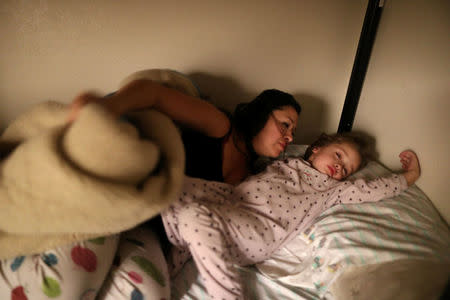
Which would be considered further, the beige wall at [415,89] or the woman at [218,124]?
the beige wall at [415,89]

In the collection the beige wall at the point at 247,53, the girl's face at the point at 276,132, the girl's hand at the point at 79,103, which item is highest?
the beige wall at the point at 247,53

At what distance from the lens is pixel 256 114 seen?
3.52ft

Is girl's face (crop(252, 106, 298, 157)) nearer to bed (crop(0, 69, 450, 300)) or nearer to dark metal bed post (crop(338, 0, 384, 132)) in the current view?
bed (crop(0, 69, 450, 300))

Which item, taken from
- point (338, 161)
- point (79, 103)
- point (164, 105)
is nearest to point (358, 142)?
point (338, 161)

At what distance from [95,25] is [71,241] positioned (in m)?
0.86

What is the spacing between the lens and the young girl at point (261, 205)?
79 cm

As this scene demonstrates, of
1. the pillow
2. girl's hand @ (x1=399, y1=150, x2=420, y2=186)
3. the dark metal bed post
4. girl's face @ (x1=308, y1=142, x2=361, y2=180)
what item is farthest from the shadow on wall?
the pillow

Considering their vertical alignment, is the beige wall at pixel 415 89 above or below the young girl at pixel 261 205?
above

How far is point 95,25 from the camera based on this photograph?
3.42 feet

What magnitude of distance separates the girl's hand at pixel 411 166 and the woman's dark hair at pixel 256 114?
55 centimetres

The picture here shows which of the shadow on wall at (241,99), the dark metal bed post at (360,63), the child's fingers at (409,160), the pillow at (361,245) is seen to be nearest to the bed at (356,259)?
the pillow at (361,245)

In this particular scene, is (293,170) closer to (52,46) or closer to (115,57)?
(115,57)

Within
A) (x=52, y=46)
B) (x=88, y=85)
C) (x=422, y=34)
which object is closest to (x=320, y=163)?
(x=422, y=34)

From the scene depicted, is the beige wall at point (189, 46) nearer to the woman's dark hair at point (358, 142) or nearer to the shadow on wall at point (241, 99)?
the shadow on wall at point (241, 99)
